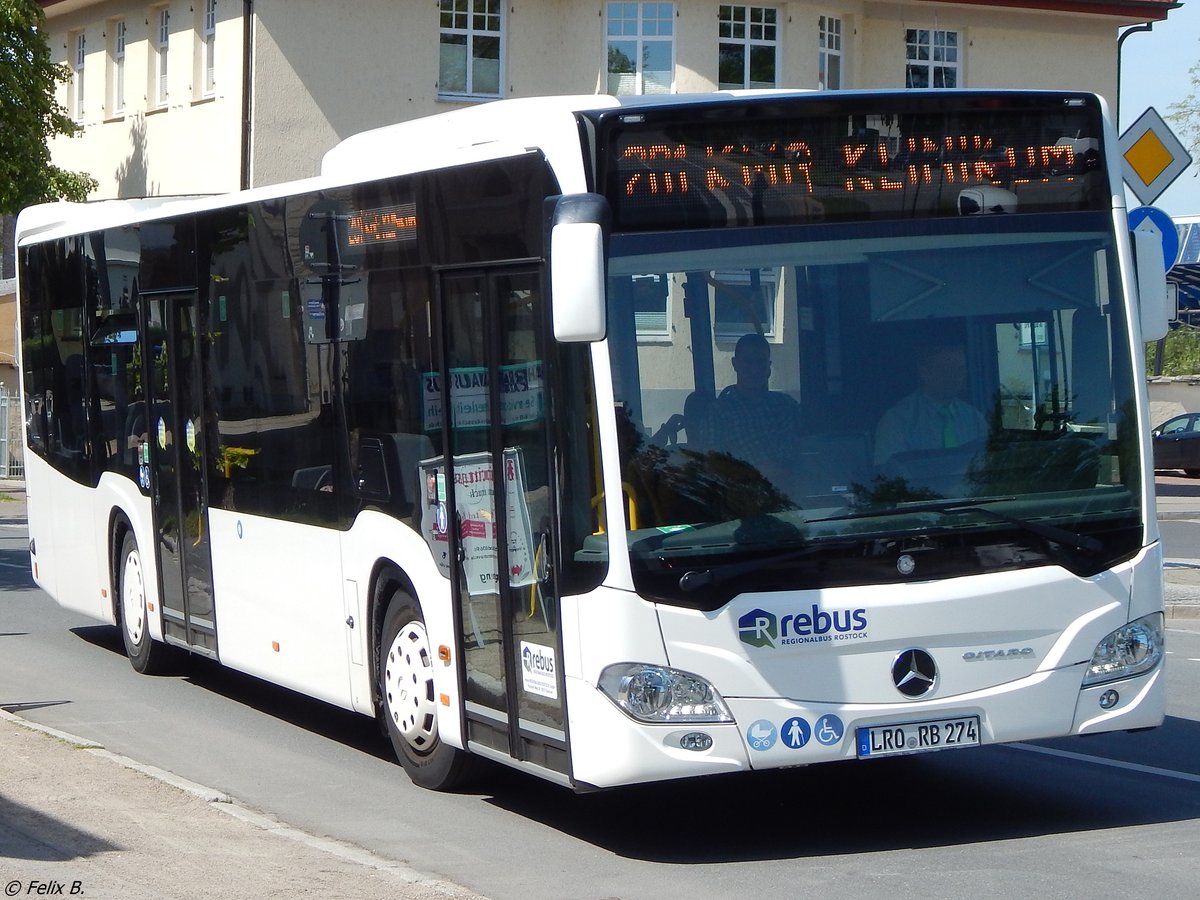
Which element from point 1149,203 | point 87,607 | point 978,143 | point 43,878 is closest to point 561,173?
point 978,143

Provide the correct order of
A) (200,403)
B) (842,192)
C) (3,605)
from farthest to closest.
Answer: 1. (3,605)
2. (200,403)
3. (842,192)

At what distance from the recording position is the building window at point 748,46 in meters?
32.9

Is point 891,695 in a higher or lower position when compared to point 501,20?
lower

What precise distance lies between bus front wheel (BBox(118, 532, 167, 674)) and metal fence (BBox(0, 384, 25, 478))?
26.1m

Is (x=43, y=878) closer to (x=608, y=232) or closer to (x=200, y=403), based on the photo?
(x=608, y=232)

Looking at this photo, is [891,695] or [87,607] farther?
[87,607]

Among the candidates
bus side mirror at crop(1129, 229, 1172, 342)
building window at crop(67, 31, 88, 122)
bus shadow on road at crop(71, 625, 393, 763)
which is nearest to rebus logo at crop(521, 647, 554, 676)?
bus shadow on road at crop(71, 625, 393, 763)

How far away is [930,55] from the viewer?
118ft

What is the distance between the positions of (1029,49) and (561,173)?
31.5 m

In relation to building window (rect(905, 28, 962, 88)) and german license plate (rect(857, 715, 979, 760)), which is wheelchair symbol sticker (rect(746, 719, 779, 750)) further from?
building window (rect(905, 28, 962, 88))

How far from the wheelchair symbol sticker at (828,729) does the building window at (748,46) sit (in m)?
26.8

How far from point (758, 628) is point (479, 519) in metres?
1.47

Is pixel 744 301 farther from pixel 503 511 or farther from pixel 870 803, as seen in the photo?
pixel 870 803

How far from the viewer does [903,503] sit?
7.08m
